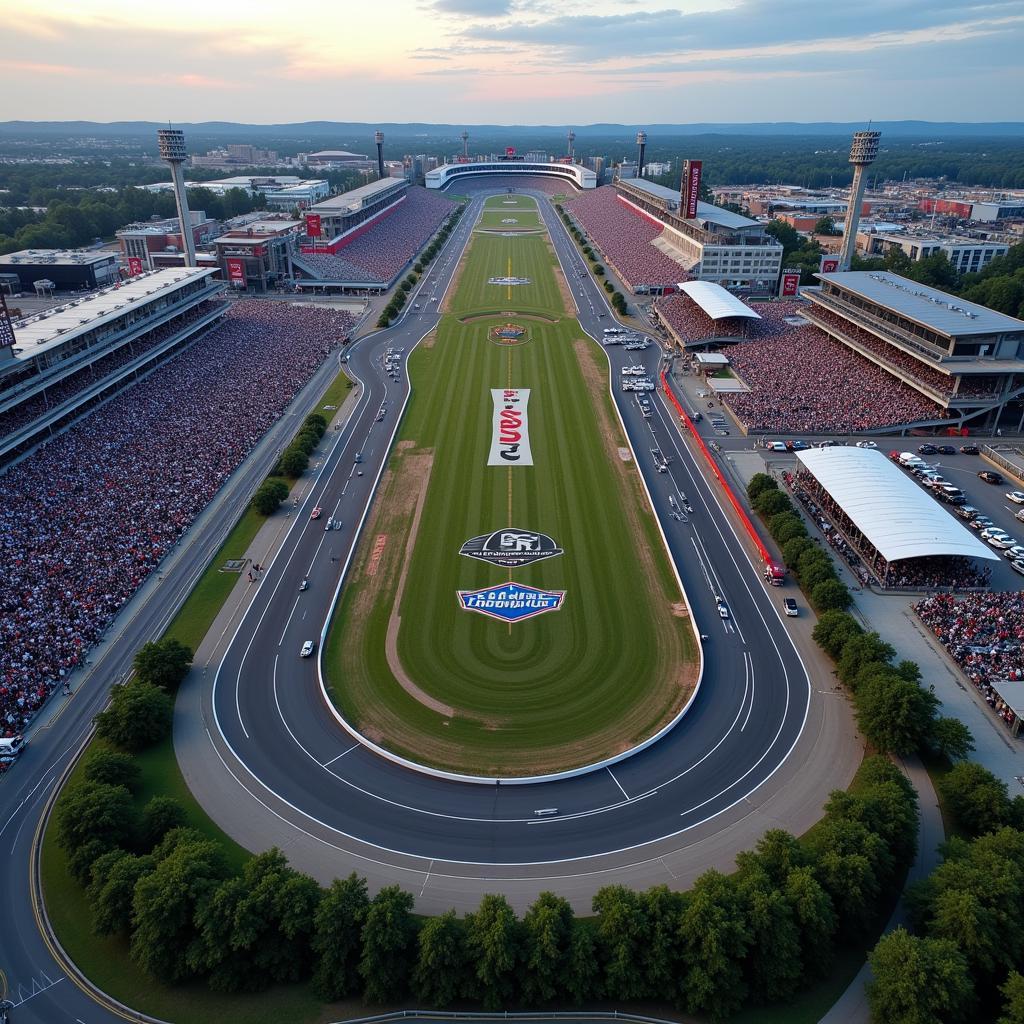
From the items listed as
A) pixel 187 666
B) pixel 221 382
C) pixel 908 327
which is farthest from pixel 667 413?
pixel 187 666

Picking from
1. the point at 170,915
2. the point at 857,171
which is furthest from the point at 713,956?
the point at 857,171

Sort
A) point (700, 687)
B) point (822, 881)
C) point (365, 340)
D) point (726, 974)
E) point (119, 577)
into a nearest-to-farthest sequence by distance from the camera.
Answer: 1. point (726, 974)
2. point (822, 881)
3. point (700, 687)
4. point (119, 577)
5. point (365, 340)

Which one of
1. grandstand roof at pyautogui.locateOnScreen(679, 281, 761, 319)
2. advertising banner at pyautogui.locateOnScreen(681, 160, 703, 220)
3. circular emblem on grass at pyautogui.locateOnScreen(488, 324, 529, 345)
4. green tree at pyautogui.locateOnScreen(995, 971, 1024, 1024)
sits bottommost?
circular emblem on grass at pyautogui.locateOnScreen(488, 324, 529, 345)

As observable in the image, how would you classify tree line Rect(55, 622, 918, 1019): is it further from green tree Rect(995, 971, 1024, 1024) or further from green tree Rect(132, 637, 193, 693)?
green tree Rect(132, 637, 193, 693)

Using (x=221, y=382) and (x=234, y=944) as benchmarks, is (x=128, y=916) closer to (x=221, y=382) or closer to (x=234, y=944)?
(x=234, y=944)

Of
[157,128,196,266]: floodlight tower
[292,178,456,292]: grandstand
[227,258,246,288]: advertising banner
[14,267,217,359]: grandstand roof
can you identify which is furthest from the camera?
[292,178,456,292]: grandstand

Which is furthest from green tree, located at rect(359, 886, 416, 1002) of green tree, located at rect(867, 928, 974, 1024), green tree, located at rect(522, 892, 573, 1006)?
green tree, located at rect(867, 928, 974, 1024)
